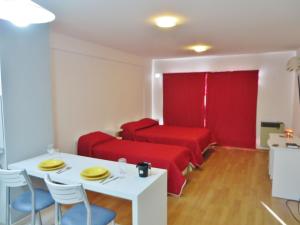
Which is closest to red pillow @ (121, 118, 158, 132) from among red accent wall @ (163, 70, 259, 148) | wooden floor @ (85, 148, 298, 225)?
red accent wall @ (163, 70, 259, 148)

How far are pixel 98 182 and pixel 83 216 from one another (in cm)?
29

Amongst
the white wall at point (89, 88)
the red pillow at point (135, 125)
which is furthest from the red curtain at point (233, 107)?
the white wall at point (89, 88)

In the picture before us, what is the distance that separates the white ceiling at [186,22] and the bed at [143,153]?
1.76m

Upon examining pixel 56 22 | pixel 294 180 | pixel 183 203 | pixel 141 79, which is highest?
pixel 56 22

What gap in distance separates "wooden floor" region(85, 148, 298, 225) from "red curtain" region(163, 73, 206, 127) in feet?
6.59

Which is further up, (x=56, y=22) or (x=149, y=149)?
(x=56, y=22)

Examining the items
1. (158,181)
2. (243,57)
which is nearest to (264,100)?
(243,57)

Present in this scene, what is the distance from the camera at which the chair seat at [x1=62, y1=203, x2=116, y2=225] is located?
1.81 m

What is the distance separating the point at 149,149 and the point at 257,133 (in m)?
3.23

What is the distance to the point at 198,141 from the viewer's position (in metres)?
4.50

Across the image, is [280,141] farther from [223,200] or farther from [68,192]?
[68,192]

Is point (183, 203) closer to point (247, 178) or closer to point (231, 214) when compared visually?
point (231, 214)

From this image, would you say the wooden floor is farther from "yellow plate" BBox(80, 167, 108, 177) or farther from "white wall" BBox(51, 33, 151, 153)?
"white wall" BBox(51, 33, 151, 153)

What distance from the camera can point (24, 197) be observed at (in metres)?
2.23
